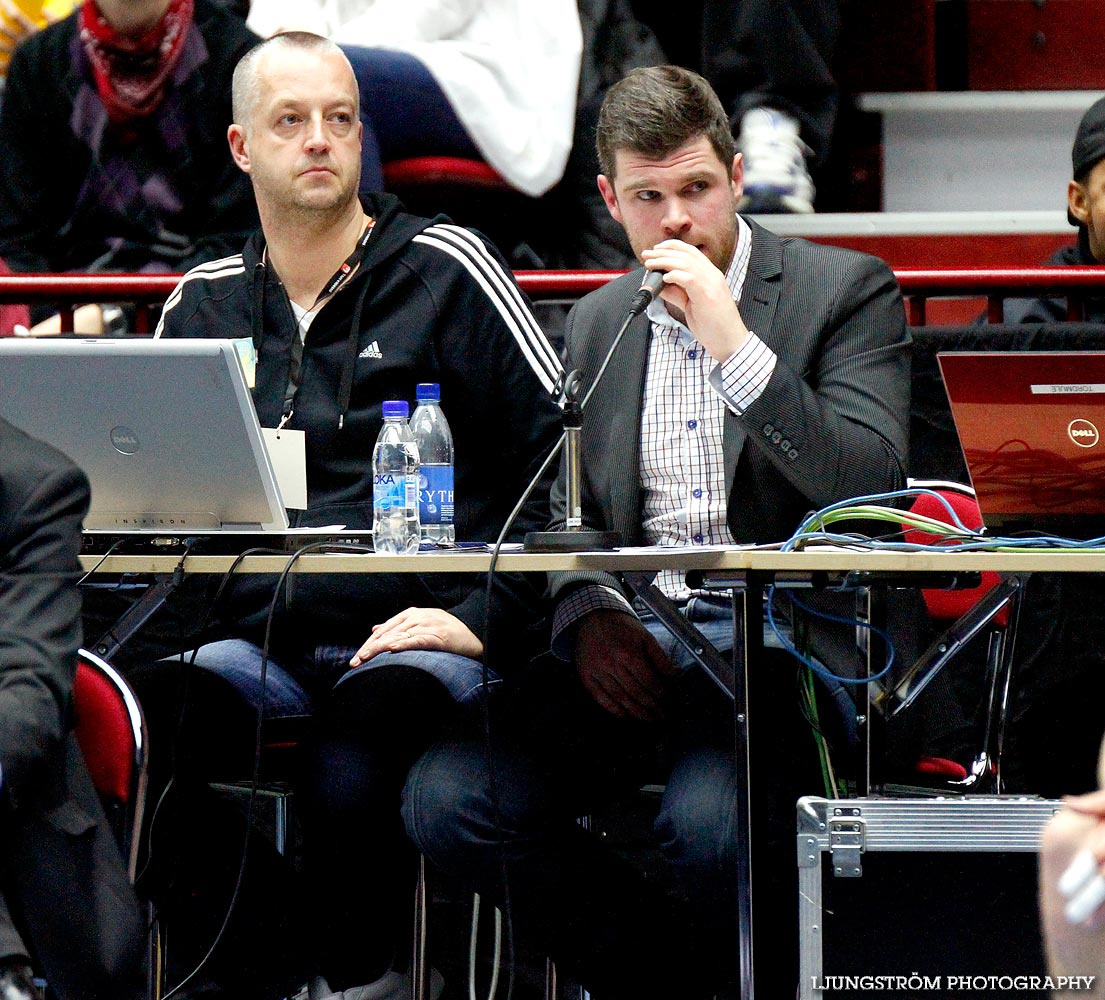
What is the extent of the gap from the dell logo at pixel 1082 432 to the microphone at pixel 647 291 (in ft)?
1.69

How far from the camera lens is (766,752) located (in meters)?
1.93

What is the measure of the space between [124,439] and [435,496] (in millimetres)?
423

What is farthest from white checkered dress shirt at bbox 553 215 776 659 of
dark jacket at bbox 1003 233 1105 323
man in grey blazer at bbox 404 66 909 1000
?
dark jacket at bbox 1003 233 1105 323

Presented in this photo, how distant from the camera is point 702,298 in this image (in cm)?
213

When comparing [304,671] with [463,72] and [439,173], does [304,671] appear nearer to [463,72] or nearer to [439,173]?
[439,173]

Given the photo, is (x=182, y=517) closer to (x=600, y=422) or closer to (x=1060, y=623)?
(x=600, y=422)

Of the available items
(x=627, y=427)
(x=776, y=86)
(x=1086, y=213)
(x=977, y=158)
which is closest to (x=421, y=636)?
(x=627, y=427)

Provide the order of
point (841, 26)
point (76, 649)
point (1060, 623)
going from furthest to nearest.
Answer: point (841, 26) → point (1060, 623) → point (76, 649)

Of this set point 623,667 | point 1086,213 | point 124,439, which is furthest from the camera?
point 1086,213

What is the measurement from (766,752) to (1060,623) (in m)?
1.43

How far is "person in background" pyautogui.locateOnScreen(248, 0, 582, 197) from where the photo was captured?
376 centimetres

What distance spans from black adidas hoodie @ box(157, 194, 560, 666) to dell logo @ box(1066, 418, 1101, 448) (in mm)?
821

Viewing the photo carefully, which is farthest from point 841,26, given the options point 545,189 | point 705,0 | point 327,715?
point 327,715

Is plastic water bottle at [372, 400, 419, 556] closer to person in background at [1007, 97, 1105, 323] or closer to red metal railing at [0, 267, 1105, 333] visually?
red metal railing at [0, 267, 1105, 333]
